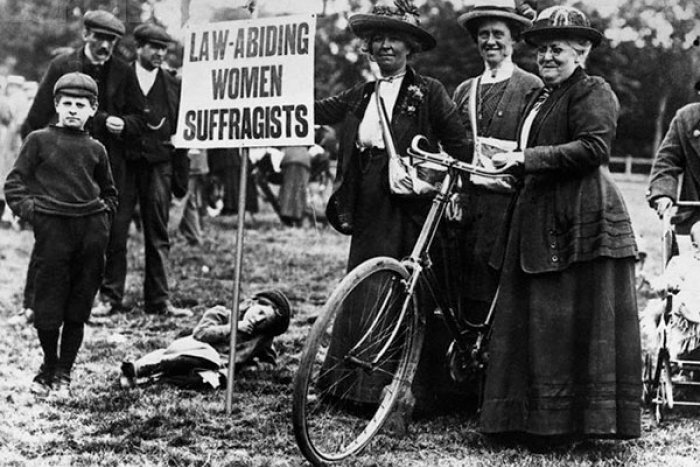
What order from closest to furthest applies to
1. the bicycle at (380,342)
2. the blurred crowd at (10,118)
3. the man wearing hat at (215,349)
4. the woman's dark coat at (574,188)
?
the bicycle at (380,342), the woman's dark coat at (574,188), the man wearing hat at (215,349), the blurred crowd at (10,118)

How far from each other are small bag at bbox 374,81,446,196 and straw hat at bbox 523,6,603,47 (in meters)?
0.81

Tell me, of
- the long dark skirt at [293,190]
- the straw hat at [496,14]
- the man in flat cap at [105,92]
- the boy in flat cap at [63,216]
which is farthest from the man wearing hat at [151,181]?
the long dark skirt at [293,190]

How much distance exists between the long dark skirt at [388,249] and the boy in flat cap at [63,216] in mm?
1509

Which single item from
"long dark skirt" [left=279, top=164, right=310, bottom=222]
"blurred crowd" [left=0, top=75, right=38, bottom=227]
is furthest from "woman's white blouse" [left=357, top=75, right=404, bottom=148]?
"long dark skirt" [left=279, top=164, right=310, bottom=222]

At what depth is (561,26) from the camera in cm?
447

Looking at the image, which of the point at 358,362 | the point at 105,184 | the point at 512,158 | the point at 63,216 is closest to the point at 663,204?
the point at 512,158

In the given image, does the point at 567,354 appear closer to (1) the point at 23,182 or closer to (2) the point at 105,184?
(2) the point at 105,184

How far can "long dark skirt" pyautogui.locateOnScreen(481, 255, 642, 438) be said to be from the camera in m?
4.44

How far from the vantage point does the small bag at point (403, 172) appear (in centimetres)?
473

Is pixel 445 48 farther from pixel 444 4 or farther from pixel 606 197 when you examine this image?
pixel 606 197

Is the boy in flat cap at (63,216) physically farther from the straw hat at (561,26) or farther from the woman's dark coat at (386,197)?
the straw hat at (561,26)

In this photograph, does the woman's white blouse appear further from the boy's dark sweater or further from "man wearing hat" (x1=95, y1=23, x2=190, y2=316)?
"man wearing hat" (x1=95, y1=23, x2=190, y2=316)

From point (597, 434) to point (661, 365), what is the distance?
1163mm

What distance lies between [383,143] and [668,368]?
2107 mm
